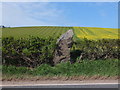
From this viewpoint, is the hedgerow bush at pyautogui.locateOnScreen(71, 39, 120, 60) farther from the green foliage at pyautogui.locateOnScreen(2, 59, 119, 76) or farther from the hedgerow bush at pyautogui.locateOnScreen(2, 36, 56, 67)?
the hedgerow bush at pyautogui.locateOnScreen(2, 36, 56, 67)

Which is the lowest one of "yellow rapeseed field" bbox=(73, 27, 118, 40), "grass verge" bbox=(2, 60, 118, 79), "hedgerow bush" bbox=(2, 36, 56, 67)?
"grass verge" bbox=(2, 60, 118, 79)

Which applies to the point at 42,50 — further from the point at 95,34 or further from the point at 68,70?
the point at 95,34

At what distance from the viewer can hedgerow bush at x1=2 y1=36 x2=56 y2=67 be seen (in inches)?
403

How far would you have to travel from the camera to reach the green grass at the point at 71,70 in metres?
9.49

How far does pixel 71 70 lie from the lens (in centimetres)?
963

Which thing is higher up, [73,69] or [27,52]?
[27,52]

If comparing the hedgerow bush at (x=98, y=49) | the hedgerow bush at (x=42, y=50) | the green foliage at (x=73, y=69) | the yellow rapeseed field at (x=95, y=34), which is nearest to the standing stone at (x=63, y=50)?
the hedgerow bush at (x=42, y=50)

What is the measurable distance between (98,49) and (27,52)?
11.9 feet

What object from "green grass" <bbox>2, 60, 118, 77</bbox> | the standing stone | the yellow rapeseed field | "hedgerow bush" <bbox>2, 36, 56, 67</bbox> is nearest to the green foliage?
"green grass" <bbox>2, 60, 118, 77</bbox>

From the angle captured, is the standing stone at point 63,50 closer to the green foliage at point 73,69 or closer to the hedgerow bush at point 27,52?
the hedgerow bush at point 27,52

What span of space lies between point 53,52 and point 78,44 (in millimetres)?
1428

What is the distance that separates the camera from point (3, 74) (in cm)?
949

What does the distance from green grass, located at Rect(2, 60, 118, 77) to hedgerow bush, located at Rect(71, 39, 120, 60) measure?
0.62m

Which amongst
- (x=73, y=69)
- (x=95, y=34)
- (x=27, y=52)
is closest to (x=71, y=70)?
(x=73, y=69)
